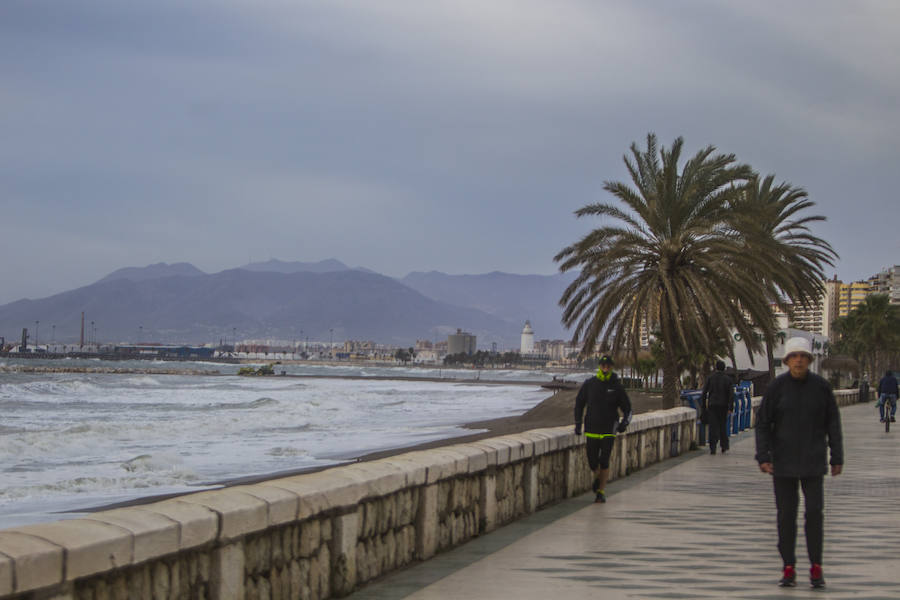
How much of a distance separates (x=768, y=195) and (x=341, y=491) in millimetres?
32621

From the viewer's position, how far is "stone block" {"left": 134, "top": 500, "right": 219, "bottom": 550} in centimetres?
463

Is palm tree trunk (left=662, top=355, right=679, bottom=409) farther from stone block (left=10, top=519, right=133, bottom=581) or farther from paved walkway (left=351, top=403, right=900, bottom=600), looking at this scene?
stone block (left=10, top=519, right=133, bottom=581)

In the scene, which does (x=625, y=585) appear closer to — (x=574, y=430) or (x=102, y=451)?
(x=574, y=430)

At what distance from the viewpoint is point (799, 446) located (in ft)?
22.0

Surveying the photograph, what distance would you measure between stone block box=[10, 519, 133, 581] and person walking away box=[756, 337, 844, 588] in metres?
4.16

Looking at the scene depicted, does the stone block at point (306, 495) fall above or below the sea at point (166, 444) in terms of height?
above

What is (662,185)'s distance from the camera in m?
24.0

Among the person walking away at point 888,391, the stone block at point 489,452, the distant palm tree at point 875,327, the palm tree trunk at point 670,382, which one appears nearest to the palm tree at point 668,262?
the palm tree trunk at point 670,382

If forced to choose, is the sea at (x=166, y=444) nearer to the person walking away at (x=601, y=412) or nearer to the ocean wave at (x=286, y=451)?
the ocean wave at (x=286, y=451)

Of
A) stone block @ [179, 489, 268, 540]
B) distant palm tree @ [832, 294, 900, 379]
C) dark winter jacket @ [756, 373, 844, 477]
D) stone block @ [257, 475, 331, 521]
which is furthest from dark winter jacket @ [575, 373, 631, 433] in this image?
distant palm tree @ [832, 294, 900, 379]

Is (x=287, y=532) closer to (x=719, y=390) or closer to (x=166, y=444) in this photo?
(x=719, y=390)

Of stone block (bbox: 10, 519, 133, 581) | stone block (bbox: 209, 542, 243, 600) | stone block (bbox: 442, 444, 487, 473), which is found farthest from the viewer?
stone block (bbox: 442, 444, 487, 473)

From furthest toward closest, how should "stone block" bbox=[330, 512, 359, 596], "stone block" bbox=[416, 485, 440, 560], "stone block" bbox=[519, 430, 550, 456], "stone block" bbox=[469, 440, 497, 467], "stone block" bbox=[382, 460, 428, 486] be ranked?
"stone block" bbox=[519, 430, 550, 456] → "stone block" bbox=[469, 440, 497, 467] → "stone block" bbox=[416, 485, 440, 560] → "stone block" bbox=[382, 460, 428, 486] → "stone block" bbox=[330, 512, 359, 596]

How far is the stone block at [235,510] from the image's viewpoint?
4.97 metres
